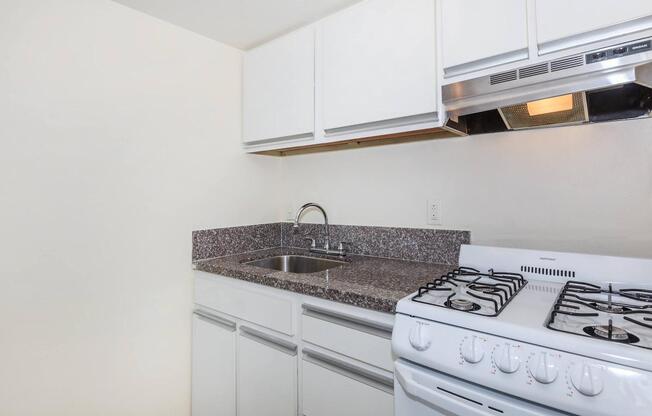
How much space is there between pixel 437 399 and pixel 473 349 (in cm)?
16

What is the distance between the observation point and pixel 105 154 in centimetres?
143

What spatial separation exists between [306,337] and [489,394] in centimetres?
65

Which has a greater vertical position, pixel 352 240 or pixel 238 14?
pixel 238 14

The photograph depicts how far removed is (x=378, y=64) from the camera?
4.59 ft

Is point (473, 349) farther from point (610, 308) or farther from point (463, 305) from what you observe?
point (610, 308)

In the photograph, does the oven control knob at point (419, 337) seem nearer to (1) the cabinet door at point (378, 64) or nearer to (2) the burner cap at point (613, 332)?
(2) the burner cap at point (613, 332)

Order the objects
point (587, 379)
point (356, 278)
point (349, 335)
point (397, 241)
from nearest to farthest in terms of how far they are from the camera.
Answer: point (587, 379) < point (349, 335) < point (356, 278) < point (397, 241)

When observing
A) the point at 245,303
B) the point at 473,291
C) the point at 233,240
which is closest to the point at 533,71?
the point at 473,291

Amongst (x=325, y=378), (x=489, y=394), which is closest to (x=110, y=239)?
(x=325, y=378)

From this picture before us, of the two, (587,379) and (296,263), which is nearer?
(587,379)

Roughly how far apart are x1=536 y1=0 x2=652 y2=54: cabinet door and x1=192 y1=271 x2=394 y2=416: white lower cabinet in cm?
100

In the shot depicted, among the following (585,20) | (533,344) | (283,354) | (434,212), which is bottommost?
(283,354)

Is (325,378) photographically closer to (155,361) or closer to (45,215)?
(155,361)

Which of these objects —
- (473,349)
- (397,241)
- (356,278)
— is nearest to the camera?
(473,349)
